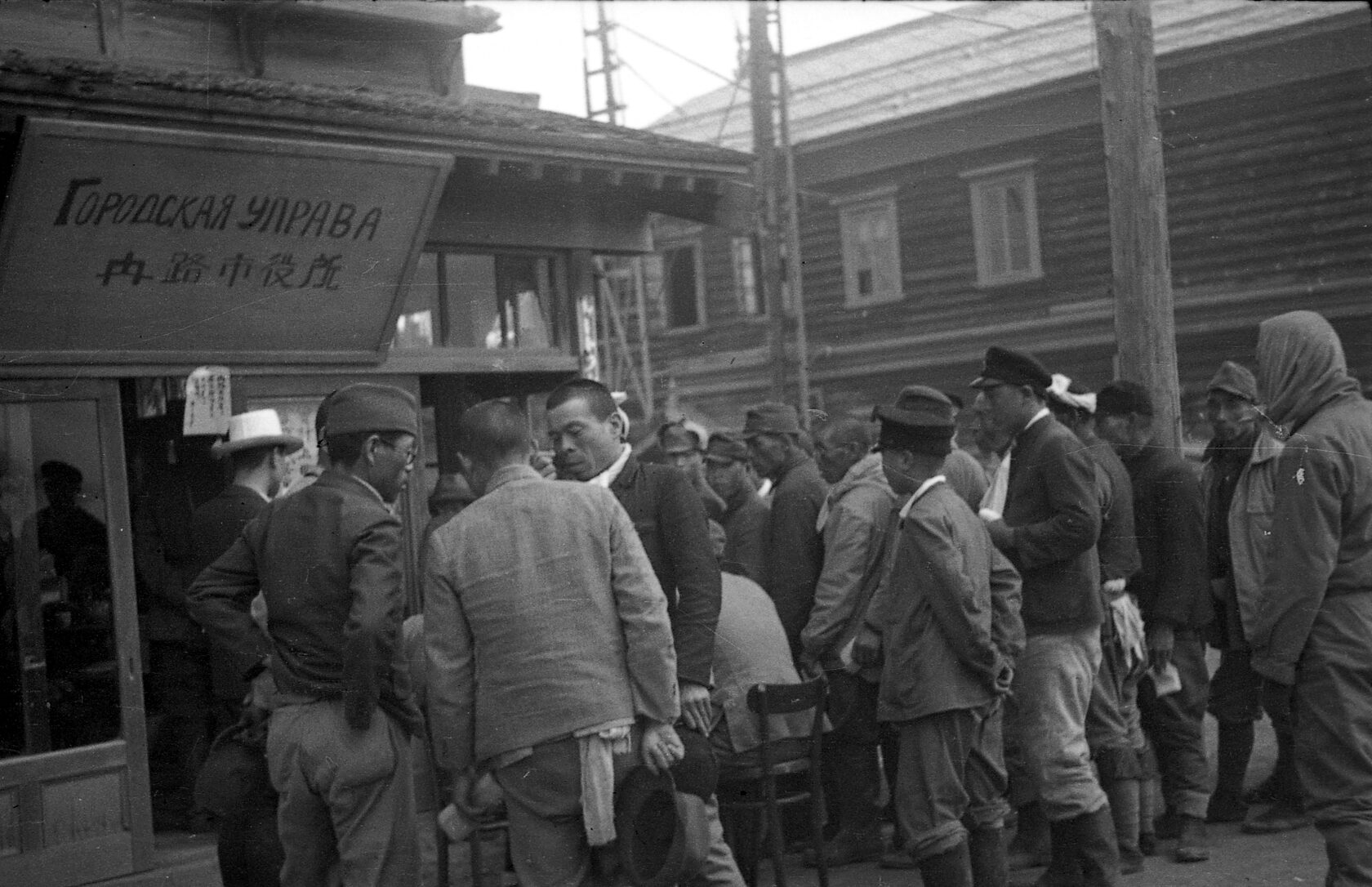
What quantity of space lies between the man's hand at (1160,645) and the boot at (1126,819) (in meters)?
0.73

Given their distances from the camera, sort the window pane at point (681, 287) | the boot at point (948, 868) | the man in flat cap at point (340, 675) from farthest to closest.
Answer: the window pane at point (681, 287), the boot at point (948, 868), the man in flat cap at point (340, 675)

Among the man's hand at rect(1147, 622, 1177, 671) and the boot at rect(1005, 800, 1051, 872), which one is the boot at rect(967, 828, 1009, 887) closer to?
the boot at rect(1005, 800, 1051, 872)

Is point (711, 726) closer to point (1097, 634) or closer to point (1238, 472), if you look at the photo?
point (1097, 634)

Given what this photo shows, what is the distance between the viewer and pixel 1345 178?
1720 cm

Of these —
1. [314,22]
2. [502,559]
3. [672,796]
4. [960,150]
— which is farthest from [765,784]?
[960,150]

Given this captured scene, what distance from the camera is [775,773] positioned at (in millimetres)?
5898

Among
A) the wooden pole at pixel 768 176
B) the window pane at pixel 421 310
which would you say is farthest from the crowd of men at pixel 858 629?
the wooden pole at pixel 768 176

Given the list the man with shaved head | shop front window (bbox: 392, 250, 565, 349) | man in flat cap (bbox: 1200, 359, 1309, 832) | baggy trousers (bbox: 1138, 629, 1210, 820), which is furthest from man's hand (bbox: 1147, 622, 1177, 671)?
shop front window (bbox: 392, 250, 565, 349)

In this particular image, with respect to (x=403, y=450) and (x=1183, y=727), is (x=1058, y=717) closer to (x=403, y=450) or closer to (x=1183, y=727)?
(x=1183, y=727)

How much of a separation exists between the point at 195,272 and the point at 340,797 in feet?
13.7

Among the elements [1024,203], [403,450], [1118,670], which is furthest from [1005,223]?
[403,450]

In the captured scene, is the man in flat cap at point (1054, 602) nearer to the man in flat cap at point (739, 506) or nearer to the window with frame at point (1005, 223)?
the man in flat cap at point (739, 506)

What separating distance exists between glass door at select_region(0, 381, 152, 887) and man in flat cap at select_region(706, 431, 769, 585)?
3.26 metres

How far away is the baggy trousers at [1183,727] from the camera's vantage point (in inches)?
271
